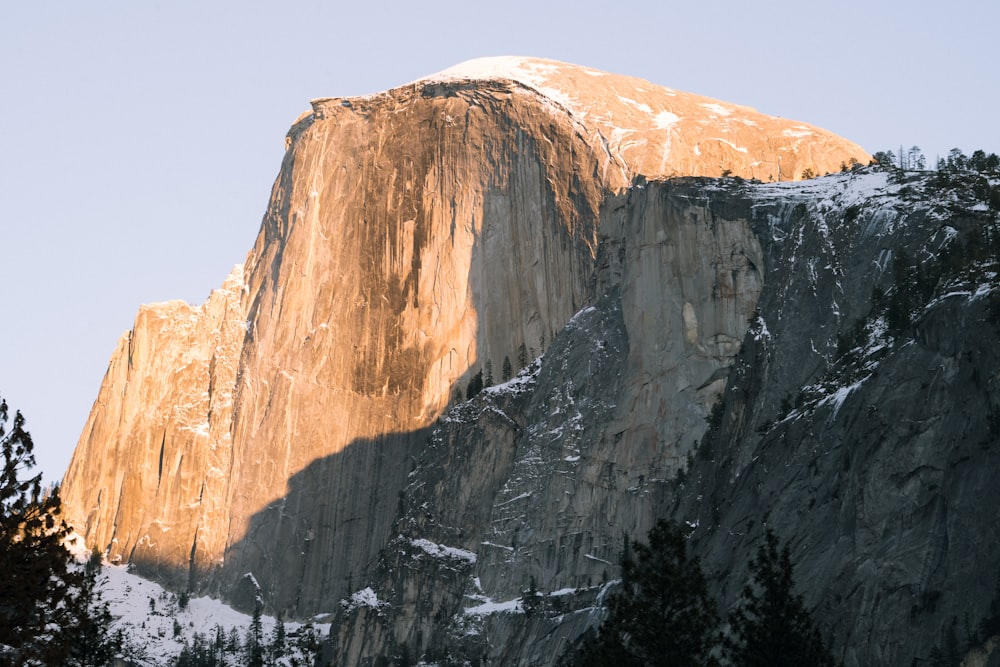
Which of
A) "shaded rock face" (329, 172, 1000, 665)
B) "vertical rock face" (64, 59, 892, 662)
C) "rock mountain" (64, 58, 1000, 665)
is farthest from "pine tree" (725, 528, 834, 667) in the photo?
"vertical rock face" (64, 59, 892, 662)

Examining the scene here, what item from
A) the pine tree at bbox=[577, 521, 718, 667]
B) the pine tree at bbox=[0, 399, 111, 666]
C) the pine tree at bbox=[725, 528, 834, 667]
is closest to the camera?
the pine tree at bbox=[0, 399, 111, 666]

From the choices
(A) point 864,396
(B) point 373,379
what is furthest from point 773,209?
(B) point 373,379

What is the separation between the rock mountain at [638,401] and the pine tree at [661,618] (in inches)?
908

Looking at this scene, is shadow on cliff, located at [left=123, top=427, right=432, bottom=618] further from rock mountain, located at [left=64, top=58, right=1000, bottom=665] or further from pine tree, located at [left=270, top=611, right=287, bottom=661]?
pine tree, located at [left=270, top=611, right=287, bottom=661]

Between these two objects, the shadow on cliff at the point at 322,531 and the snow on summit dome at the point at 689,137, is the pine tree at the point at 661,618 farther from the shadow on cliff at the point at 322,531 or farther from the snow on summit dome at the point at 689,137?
→ the shadow on cliff at the point at 322,531

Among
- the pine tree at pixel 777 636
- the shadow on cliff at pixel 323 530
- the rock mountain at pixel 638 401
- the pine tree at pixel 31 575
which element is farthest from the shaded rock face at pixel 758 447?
the pine tree at pixel 31 575

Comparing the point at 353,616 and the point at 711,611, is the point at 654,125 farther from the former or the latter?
the point at 711,611

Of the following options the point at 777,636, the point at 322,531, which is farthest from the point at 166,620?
the point at 777,636

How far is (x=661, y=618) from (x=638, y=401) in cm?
7975

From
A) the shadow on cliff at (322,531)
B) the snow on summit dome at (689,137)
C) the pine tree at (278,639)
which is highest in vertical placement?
the snow on summit dome at (689,137)

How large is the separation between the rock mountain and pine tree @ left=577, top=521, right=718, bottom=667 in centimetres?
2307

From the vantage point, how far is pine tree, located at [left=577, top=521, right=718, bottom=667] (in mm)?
58938

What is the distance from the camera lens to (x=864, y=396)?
9781 centimetres

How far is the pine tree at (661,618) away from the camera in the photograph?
58938mm
